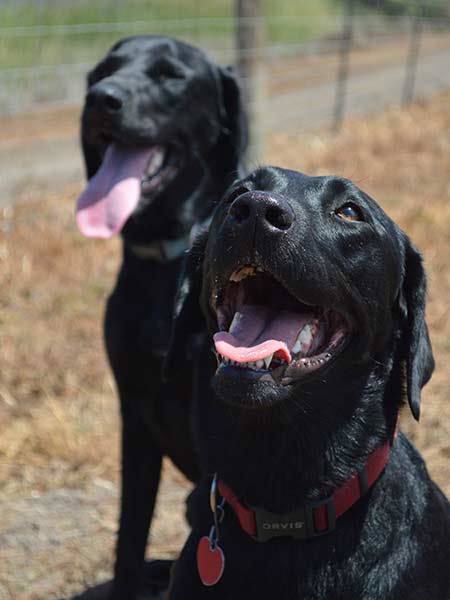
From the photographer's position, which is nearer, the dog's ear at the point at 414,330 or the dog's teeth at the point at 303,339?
the dog's teeth at the point at 303,339

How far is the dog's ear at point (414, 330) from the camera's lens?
2482 mm

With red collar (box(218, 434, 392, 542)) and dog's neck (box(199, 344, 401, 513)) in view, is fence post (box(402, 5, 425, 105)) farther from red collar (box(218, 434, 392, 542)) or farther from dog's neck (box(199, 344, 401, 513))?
red collar (box(218, 434, 392, 542))

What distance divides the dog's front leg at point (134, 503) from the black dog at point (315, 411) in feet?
2.77

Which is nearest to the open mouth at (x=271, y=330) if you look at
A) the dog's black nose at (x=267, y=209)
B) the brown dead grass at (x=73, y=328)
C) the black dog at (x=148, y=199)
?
the dog's black nose at (x=267, y=209)

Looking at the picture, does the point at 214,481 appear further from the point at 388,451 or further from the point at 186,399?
the point at 186,399

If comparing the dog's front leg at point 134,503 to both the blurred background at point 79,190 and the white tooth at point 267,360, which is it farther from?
the white tooth at point 267,360

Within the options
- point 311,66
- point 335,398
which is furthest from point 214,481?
point 311,66

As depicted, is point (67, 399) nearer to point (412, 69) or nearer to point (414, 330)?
point (414, 330)

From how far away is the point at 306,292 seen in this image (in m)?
2.23

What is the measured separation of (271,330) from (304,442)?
1.26ft

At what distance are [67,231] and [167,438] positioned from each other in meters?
3.73

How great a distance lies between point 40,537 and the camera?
3891mm

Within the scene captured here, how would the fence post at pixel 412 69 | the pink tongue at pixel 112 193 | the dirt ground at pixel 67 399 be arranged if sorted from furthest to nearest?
the fence post at pixel 412 69 → the dirt ground at pixel 67 399 → the pink tongue at pixel 112 193

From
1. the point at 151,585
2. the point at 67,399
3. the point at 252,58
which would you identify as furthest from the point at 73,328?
the point at 252,58
